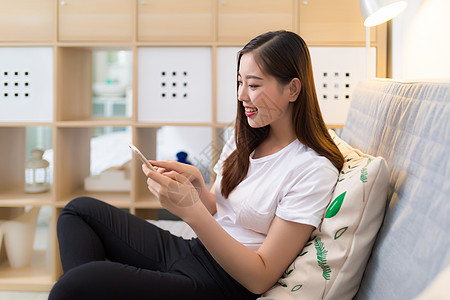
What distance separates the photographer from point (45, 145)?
2910mm

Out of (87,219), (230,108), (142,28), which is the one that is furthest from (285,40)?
(142,28)

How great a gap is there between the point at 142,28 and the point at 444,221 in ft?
5.77

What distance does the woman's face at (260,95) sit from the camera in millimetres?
1200

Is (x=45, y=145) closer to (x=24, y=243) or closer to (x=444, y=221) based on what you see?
(x=24, y=243)

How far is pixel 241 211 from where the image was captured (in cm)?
122

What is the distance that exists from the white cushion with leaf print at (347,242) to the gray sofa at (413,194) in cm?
3

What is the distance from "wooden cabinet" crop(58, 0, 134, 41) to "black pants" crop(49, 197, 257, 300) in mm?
1023

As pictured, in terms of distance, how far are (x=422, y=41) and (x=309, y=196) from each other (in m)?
0.89

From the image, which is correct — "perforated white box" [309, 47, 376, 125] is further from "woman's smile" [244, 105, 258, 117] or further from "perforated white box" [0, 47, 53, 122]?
"perforated white box" [0, 47, 53, 122]

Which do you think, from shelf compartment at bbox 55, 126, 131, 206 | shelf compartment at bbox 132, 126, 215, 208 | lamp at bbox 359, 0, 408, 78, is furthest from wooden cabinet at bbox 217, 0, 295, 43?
shelf compartment at bbox 55, 126, 131, 206

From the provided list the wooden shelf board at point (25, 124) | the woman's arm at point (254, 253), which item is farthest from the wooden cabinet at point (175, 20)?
the woman's arm at point (254, 253)

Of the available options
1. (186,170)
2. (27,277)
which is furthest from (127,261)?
(27,277)

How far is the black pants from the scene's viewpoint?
3.36ft

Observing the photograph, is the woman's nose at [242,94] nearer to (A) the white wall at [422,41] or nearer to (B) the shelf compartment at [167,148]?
(A) the white wall at [422,41]
